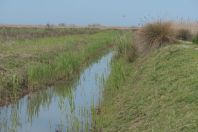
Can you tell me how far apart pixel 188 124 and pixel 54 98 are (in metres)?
6.30

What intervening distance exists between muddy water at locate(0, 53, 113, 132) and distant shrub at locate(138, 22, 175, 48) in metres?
2.48

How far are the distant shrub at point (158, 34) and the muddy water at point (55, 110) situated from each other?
8.13ft

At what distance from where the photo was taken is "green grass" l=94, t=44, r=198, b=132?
22.1 ft

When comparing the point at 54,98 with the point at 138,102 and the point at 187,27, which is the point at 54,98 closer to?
the point at 138,102

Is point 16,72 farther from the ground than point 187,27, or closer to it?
closer to it

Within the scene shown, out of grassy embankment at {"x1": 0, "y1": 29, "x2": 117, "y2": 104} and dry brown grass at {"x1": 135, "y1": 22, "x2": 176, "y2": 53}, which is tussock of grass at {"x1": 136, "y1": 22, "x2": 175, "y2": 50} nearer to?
dry brown grass at {"x1": 135, "y1": 22, "x2": 176, "y2": 53}

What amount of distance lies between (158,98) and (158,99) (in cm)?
9

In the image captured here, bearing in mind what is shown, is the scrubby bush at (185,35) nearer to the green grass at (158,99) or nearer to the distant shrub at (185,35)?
the distant shrub at (185,35)

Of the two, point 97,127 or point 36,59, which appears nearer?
point 97,127

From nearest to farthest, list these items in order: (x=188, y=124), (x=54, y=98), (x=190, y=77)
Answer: (x=188, y=124), (x=190, y=77), (x=54, y=98)

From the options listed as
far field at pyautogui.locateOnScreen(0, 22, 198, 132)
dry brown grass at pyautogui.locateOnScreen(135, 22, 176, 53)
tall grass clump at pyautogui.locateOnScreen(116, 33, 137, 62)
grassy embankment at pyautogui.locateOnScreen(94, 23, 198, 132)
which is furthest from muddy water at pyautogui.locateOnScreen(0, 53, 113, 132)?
tall grass clump at pyautogui.locateOnScreen(116, 33, 137, 62)

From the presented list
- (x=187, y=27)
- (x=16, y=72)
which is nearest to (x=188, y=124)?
(x=16, y=72)

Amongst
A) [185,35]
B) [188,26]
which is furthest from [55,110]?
[188,26]

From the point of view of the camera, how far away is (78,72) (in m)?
15.9
